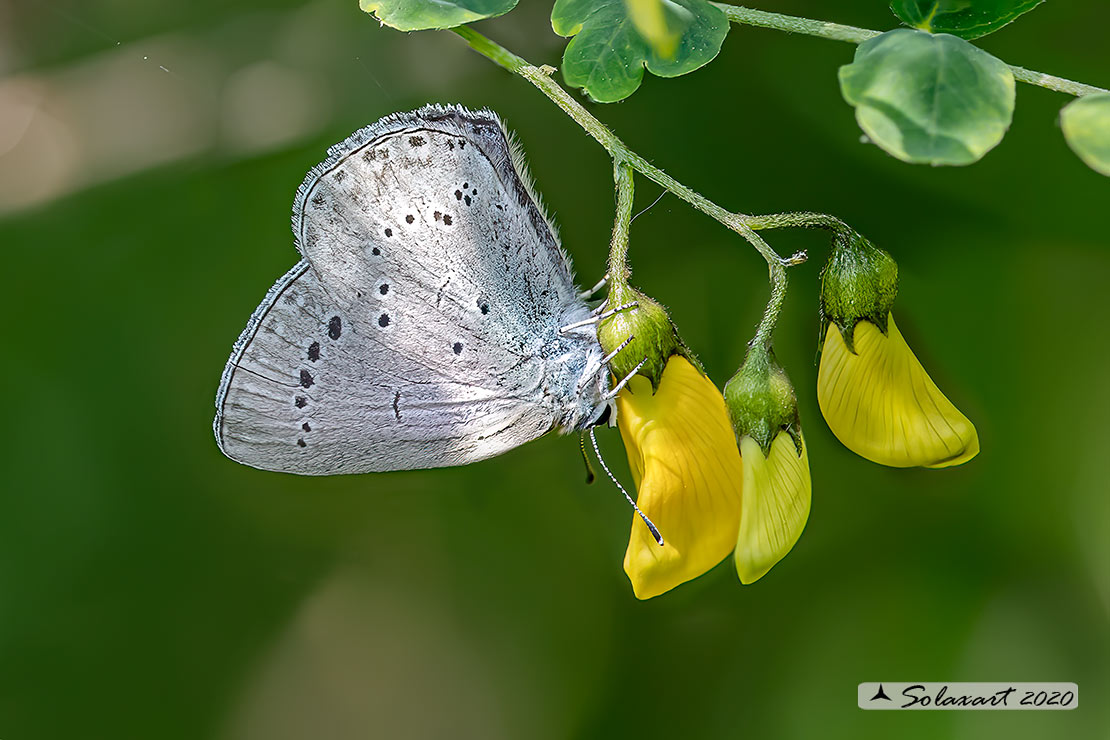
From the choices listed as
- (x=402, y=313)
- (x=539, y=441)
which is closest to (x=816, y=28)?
(x=402, y=313)

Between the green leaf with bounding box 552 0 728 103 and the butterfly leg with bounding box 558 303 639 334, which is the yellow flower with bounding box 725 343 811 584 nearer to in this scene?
the butterfly leg with bounding box 558 303 639 334

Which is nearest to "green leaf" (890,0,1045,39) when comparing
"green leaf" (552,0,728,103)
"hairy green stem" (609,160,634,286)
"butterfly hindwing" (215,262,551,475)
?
"green leaf" (552,0,728,103)

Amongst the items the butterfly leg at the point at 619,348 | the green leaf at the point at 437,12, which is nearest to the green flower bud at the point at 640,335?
the butterfly leg at the point at 619,348

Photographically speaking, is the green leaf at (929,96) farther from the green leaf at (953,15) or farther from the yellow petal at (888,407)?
the yellow petal at (888,407)

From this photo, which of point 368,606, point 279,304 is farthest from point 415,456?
point 368,606

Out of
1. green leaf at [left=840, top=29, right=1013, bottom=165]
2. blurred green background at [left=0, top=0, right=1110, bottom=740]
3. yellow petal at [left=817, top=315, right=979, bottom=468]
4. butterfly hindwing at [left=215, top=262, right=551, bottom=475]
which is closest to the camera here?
green leaf at [left=840, top=29, right=1013, bottom=165]

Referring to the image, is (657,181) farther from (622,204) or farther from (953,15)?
(953,15)

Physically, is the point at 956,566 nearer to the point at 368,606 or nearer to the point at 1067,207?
the point at 1067,207
